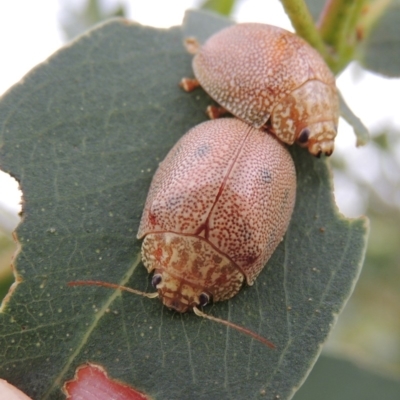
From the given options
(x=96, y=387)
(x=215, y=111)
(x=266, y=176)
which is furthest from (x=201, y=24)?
(x=96, y=387)

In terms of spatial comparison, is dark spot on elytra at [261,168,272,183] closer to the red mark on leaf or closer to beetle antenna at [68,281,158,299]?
beetle antenna at [68,281,158,299]

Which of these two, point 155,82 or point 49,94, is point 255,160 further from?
point 49,94

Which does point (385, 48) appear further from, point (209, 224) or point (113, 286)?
point (113, 286)

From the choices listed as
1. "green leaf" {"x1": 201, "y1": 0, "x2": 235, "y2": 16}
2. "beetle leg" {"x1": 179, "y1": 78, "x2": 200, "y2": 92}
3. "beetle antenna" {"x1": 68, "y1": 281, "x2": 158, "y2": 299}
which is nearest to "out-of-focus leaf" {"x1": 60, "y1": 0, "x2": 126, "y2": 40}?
"green leaf" {"x1": 201, "y1": 0, "x2": 235, "y2": 16}

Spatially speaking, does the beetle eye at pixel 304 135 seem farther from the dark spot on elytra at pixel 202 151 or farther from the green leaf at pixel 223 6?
the green leaf at pixel 223 6

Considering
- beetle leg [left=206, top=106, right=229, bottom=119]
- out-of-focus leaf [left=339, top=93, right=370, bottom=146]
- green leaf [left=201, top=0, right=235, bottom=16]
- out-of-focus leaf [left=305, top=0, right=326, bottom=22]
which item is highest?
out-of-focus leaf [left=305, top=0, right=326, bottom=22]

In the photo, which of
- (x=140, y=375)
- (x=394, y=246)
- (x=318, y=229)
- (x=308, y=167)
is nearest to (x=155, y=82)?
(x=308, y=167)

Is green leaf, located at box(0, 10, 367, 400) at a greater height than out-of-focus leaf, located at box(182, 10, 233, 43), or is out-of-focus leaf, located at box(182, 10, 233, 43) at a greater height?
out-of-focus leaf, located at box(182, 10, 233, 43)
